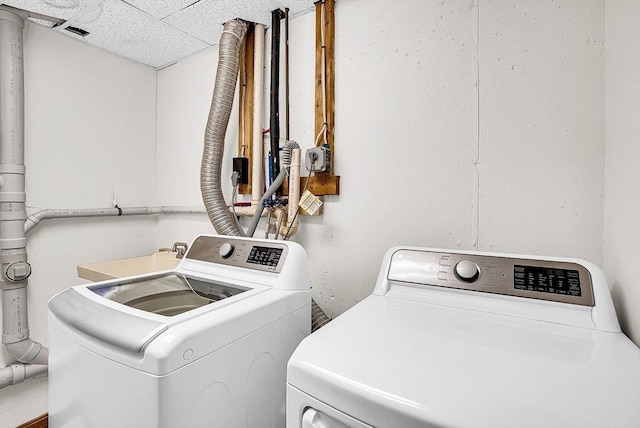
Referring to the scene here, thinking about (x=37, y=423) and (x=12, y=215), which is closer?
(x=12, y=215)

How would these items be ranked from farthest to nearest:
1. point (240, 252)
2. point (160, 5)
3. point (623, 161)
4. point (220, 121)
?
point (220, 121) → point (160, 5) → point (240, 252) → point (623, 161)

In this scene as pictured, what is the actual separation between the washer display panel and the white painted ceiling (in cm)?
139

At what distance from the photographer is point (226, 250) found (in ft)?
4.02

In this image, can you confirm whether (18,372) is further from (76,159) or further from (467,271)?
(467,271)

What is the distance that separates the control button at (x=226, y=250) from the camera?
4.00 feet

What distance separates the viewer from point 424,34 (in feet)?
4.15

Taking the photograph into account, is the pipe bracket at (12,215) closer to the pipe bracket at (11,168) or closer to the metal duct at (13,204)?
the metal duct at (13,204)

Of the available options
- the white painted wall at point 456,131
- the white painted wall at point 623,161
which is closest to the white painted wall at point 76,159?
the white painted wall at point 456,131

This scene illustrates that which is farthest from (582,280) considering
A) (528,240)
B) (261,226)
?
(261,226)

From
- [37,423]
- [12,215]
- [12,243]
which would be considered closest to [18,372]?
[37,423]

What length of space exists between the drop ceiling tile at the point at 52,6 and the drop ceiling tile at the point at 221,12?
407 millimetres

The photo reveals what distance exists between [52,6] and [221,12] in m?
0.85

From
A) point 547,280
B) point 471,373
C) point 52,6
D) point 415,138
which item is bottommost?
point 471,373

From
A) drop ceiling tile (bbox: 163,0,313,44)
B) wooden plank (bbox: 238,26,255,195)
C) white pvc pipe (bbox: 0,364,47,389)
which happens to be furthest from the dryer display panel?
white pvc pipe (bbox: 0,364,47,389)
